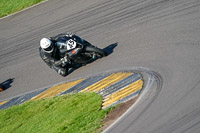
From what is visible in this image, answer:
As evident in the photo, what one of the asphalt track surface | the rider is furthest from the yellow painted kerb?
the rider

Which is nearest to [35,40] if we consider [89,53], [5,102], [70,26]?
[70,26]

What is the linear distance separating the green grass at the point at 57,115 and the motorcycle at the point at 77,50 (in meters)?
1.71

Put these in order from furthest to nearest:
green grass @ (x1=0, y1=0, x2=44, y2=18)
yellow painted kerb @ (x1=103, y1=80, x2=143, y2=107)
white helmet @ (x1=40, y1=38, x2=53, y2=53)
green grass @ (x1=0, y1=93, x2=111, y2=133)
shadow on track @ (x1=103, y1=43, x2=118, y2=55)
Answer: green grass @ (x1=0, y1=0, x2=44, y2=18) < shadow on track @ (x1=103, y1=43, x2=118, y2=55) < white helmet @ (x1=40, y1=38, x2=53, y2=53) < yellow painted kerb @ (x1=103, y1=80, x2=143, y2=107) < green grass @ (x1=0, y1=93, x2=111, y2=133)

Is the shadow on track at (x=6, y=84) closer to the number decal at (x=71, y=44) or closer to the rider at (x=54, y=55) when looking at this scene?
the rider at (x=54, y=55)

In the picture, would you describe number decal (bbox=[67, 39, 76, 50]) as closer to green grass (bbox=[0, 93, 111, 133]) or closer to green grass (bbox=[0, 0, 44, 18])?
green grass (bbox=[0, 93, 111, 133])

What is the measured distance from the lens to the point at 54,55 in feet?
52.1

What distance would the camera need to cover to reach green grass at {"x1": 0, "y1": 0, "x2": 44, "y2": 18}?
981 inches

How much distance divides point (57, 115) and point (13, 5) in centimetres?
1408

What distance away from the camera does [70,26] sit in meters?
20.1

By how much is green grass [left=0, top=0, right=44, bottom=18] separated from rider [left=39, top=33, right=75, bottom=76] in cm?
938

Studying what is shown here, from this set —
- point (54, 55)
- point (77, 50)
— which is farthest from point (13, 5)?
point (77, 50)

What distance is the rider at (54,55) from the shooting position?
15.4 meters

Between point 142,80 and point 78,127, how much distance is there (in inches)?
100

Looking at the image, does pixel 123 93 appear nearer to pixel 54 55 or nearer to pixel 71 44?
pixel 71 44
